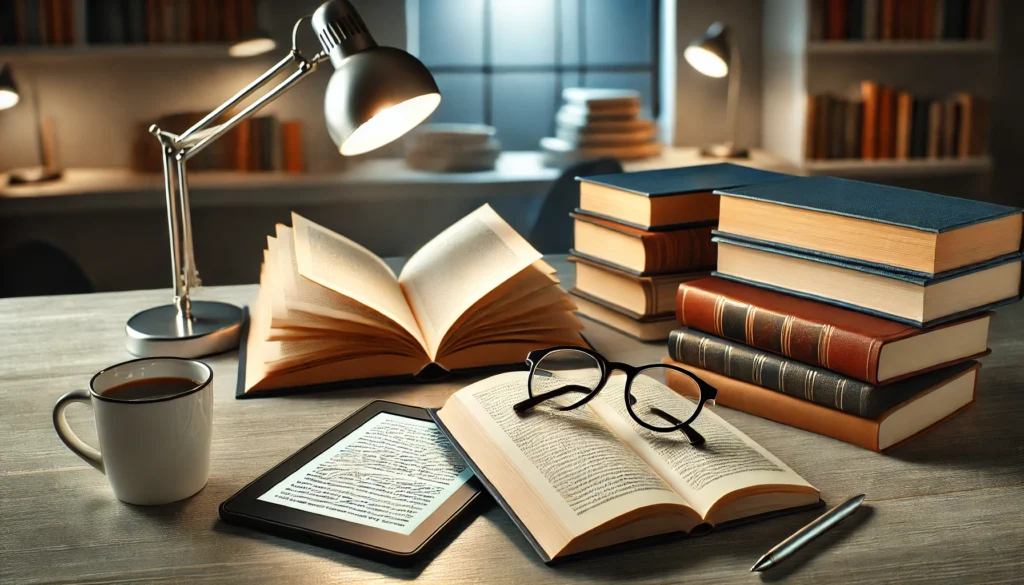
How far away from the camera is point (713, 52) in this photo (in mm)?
3094

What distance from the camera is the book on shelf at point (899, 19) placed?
334 cm

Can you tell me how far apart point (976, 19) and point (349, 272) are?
10.0 feet

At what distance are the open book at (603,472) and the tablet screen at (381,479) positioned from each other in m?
0.03

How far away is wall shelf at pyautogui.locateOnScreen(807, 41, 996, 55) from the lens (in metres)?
3.32

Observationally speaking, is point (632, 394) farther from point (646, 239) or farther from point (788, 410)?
point (646, 239)

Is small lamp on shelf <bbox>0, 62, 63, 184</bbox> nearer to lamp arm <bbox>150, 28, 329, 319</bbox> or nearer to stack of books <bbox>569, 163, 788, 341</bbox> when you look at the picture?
lamp arm <bbox>150, 28, 329, 319</bbox>

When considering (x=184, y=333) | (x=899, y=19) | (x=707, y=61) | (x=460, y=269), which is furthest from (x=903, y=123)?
(x=184, y=333)

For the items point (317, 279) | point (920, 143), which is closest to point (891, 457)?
point (317, 279)

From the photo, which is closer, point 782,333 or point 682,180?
point 782,333

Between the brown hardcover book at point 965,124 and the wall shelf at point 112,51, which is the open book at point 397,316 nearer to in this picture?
the wall shelf at point 112,51

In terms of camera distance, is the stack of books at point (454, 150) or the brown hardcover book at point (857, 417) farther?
the stack of books at point (454, 150)

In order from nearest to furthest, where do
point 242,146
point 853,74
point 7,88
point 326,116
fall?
point 326,116, point 7,88, point 242,146, point 853,74

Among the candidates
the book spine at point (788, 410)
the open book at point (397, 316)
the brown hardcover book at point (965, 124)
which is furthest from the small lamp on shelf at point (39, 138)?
the brown hardcover book at point (965, 124)

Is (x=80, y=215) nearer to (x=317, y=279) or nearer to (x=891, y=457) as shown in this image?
(x=317, y=279)
